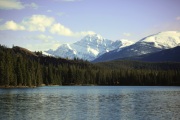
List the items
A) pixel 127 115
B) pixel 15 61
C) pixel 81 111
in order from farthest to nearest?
pixel 15 61, pixel 81 111, pixel 127 115

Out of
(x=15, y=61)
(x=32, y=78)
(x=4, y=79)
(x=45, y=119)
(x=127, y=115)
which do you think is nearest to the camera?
(x=45, y=119)

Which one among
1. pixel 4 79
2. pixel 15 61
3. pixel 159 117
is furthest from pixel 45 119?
pixel 15 61

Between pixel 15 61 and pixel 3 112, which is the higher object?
pixel 15 61

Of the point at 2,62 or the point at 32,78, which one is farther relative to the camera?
the point at 32,78

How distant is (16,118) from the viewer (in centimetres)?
5594

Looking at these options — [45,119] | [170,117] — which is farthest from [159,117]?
[45,119]

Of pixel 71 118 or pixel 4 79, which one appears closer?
pixel 71 118

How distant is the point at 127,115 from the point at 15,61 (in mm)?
132592

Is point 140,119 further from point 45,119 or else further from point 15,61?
point 15,61

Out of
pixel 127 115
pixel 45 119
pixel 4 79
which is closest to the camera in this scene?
pixel 45 119

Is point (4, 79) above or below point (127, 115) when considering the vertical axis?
above

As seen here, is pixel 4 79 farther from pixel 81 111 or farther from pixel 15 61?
pixel 81 111

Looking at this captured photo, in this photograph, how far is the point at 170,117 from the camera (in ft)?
188

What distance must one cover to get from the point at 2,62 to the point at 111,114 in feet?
383
